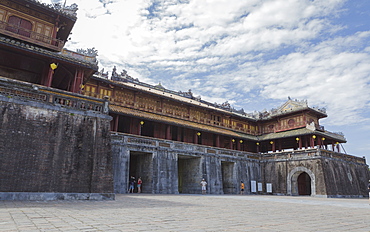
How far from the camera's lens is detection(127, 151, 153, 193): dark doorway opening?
21734 mm

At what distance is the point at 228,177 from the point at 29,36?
75.0 ft

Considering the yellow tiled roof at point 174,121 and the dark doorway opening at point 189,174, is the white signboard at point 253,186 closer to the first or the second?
the yellow tiled roof at point 174,121

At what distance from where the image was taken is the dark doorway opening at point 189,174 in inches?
997

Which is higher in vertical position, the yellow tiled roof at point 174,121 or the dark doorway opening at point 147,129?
the yellow tiled roof at point 174,121

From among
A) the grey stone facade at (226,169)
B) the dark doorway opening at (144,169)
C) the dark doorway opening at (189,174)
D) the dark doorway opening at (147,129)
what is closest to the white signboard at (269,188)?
the grey stone facade at (226,169)

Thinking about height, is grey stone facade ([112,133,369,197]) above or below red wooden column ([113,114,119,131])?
below

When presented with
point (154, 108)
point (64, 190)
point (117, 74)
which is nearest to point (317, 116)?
point (154, 108)

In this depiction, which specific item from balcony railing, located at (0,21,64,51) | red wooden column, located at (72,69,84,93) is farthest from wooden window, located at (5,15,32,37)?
red wooden column, located at (72,69,84,93)

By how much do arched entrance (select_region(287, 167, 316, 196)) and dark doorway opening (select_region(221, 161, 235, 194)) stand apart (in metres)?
6.68

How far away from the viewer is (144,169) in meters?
22.7

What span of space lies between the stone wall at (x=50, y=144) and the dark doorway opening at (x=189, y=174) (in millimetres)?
12942

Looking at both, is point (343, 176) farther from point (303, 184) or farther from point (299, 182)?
point (299, 182)

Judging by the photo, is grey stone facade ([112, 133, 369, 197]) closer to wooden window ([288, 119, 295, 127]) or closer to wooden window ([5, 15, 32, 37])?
wooden window ([288, 119, 295, 127])

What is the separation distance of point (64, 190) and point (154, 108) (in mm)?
17324
